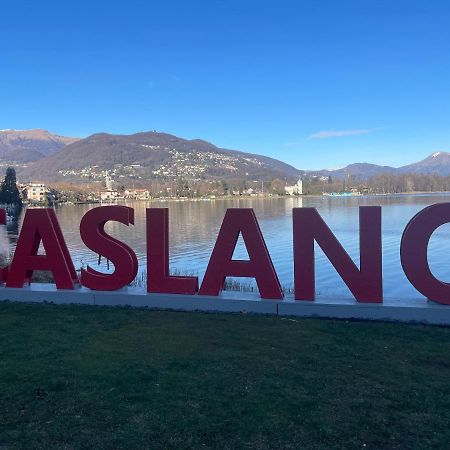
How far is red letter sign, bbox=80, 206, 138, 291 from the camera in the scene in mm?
11141

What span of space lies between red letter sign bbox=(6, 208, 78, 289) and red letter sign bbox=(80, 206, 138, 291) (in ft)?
2.08

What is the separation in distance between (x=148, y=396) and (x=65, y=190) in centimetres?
15800

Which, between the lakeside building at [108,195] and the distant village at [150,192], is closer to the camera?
the distant village at [150,192]

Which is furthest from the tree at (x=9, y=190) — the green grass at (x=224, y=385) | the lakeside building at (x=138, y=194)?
the green grass at (x=224, y=385)

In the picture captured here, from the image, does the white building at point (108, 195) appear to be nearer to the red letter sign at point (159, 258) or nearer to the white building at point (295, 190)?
the white building at point (295, 190)

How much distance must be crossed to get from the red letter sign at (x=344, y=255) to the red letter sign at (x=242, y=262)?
0.59 metres

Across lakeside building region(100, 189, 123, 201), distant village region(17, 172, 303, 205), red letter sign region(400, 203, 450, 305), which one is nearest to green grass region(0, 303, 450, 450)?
red letter sign region(400, 203, 450, 305)

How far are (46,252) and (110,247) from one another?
1.55m

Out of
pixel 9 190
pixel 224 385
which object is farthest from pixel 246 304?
pixel 9 190

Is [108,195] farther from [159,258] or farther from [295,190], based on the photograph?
[159,258]

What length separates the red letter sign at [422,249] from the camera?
30.8 feet

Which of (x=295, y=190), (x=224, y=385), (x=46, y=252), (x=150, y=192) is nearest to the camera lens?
(x=224, y=385)

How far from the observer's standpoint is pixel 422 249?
9.39 metres

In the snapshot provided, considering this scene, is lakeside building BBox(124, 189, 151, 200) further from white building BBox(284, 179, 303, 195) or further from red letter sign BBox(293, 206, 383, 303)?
red letter sign BBox(293, 206, 383, 303)
